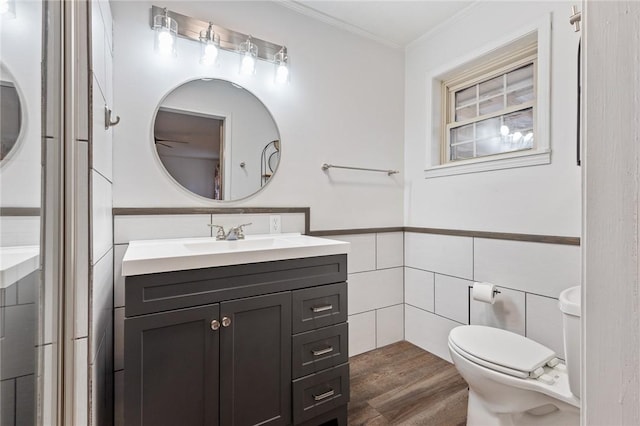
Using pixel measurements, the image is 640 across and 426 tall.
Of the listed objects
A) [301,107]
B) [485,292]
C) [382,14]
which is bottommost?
[485,292]

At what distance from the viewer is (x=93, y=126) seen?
1015mm

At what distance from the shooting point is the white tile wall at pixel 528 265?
1.63m

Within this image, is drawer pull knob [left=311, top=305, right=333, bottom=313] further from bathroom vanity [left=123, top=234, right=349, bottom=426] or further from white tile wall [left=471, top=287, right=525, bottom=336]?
white tile wall [left=471, top=287, right=525, bottom=336]

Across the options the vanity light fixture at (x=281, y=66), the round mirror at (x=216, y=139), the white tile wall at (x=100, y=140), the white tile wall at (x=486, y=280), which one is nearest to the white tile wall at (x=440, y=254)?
the white tile wall at (x=486, y=280)

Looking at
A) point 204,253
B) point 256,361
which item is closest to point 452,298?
point 256,361

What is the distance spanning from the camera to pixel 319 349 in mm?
1466

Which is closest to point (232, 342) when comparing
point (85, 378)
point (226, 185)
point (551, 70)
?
point (85, 378)

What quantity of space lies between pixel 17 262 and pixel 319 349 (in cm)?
114

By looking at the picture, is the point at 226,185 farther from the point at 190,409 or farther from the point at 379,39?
the point at 379,39

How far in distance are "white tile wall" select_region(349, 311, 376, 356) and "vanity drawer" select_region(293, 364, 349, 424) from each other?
2.40 ft

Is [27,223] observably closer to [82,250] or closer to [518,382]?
[82,250]

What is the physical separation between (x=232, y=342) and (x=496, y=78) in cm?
225

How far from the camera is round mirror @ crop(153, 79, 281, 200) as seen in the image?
1.69m

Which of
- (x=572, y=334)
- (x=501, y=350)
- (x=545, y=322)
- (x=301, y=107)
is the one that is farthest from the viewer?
(x=301, y=107)
